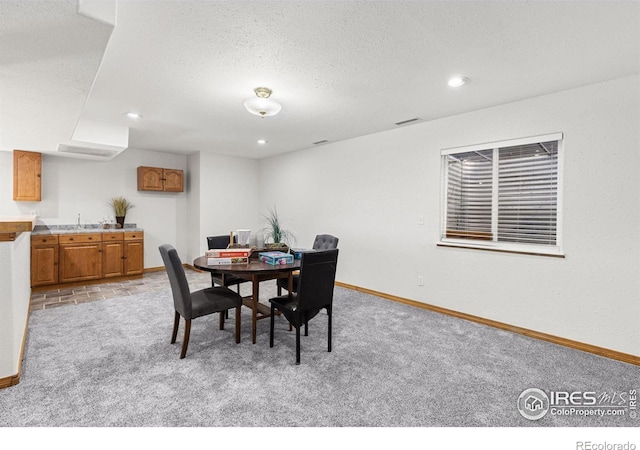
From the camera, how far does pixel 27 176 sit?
4754 millimetres

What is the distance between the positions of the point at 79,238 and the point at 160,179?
68.1 inches

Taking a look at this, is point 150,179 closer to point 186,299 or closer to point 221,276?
point 221,276

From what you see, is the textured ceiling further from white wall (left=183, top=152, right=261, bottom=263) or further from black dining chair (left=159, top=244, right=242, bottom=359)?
white wall (left=183, top=152, right=261, bottom=263)

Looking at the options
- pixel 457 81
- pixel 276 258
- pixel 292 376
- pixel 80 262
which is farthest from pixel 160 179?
pixel 457 81

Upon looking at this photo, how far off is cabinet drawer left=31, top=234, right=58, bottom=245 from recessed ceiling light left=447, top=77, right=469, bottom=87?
5889 millimetres

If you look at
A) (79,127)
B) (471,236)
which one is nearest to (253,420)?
(471,236)

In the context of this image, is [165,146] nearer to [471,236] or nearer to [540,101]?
[471,236]

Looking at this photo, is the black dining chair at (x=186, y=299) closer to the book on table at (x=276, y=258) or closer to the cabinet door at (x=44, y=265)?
the book on table at (x=276, y=258)

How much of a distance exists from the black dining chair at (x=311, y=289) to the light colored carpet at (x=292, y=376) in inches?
14.7

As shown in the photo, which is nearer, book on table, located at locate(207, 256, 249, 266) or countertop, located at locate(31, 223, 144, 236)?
book on table, located at locate(207, 256, 249, 266)

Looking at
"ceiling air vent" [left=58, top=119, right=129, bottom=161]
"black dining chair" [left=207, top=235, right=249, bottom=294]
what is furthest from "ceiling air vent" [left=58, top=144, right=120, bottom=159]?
"black dining chair" [left=207, top=235, right=249, bottom=294]

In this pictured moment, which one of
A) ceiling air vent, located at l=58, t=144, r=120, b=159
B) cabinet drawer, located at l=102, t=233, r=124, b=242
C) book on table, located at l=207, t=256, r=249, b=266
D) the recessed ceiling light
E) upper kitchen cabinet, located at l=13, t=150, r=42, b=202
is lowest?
book on table, located at l=207, t=256, r=249, b=266

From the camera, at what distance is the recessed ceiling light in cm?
273

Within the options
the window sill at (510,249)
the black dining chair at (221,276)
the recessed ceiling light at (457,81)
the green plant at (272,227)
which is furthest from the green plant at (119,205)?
the recessed ceiling light at (457,81)
